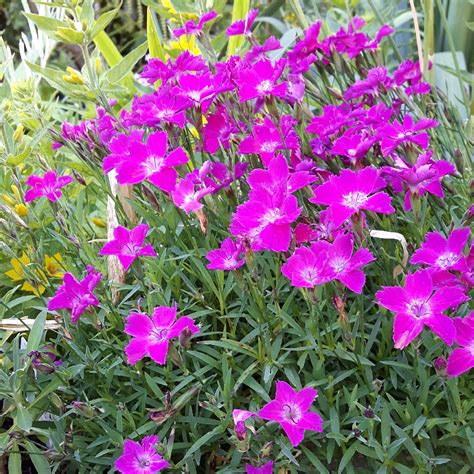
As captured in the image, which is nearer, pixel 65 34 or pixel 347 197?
pixel 347 197

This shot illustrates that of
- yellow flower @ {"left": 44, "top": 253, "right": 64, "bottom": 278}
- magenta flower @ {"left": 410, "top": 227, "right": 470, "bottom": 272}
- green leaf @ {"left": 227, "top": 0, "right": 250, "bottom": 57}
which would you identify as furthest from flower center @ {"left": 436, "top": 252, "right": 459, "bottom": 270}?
green leaf @ {"left": 227, "top": 0, "right": 250, "bottom": 57}

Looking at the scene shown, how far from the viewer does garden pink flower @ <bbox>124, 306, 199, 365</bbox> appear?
828mm

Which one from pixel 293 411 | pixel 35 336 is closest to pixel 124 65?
pixel 35 336

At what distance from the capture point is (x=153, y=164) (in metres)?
0.94

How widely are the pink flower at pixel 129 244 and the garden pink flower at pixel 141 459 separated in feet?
0.72

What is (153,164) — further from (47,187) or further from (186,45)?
(186,45)

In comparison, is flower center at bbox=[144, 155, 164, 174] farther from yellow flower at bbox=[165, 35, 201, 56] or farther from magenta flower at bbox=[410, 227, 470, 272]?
yellow flower at bbox=[165, 35, 201, 56]

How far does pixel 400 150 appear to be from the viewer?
1.08 m

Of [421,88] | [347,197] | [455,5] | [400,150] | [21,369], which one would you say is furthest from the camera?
[455,5]

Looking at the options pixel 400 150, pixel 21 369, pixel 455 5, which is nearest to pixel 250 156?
pixel 400 150

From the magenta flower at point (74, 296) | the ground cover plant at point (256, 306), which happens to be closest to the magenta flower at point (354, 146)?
the ground cover plant at point (256, 306)

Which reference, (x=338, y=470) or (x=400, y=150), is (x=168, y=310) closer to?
(x=338, y=470)

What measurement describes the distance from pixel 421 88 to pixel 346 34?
16cm

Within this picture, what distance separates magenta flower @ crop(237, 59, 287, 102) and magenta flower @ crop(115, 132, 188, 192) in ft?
0.43
